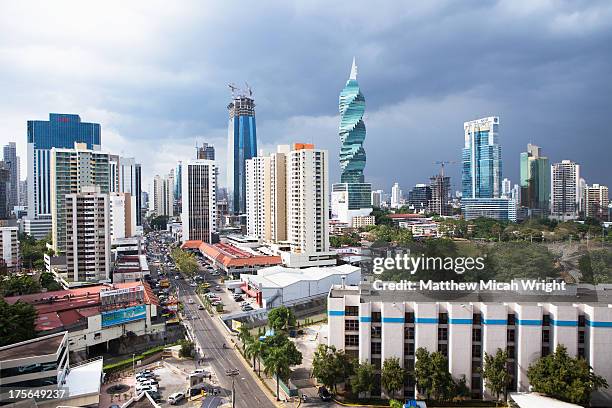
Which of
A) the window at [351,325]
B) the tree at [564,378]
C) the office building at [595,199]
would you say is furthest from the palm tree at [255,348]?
the office building at [595,199]

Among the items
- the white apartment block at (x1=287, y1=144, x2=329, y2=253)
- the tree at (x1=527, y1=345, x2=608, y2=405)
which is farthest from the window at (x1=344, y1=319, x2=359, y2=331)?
the white apartment block at (x1=287, y1=144, x2=329, y2=253)

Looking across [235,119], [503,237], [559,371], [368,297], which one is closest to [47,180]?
[235,119]

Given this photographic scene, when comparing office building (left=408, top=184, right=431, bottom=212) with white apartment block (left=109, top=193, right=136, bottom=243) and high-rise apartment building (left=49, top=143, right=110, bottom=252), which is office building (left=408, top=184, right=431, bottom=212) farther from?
high-rise apartment building (left=49, top=143, right=110, bottom=252)

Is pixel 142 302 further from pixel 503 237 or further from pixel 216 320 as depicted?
pixel 503 237

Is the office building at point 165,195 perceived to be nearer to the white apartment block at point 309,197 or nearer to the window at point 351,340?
the white apartment block at point 309,197

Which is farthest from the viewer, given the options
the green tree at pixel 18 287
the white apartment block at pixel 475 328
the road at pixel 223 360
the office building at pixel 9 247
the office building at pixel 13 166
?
the office building at pixel 13 166

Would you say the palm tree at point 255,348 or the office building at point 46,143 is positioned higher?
the office building at point 46,143
